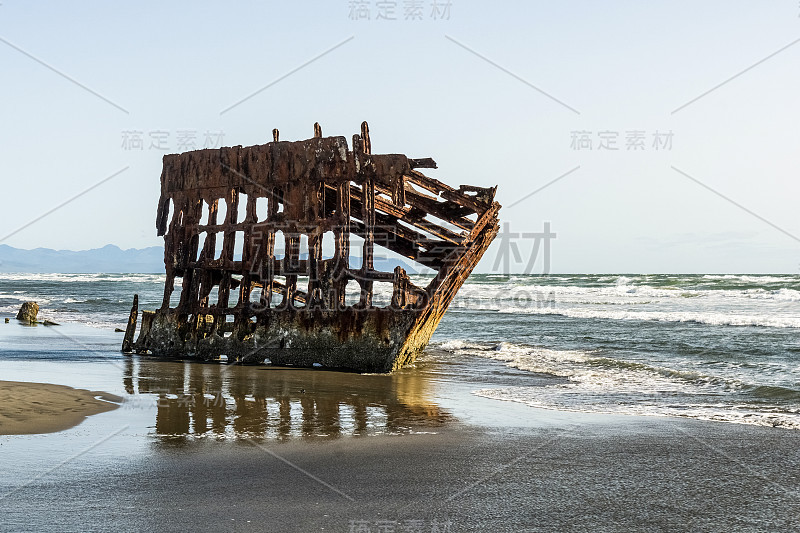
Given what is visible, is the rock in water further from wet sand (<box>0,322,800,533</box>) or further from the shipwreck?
wet sand (<box>0,322,800,533</box>)

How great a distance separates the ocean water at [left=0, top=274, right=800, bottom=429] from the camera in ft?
26.1

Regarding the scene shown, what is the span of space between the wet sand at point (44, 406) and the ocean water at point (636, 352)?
13.6 ft

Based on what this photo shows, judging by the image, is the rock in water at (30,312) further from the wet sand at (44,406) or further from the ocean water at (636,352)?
the wet sand at (44,406)

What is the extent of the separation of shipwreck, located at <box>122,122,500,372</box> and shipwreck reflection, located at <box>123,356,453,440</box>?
0.56 metres

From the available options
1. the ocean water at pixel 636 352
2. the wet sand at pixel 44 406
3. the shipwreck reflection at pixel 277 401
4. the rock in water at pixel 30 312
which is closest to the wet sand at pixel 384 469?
the shipwreck reflection at pixel 277 401

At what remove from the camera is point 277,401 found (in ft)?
24.4

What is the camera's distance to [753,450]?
552 cm

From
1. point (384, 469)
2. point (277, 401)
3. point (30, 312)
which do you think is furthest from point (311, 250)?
point (30, 312)

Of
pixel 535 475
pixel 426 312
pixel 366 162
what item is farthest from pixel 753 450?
pixel 366 162

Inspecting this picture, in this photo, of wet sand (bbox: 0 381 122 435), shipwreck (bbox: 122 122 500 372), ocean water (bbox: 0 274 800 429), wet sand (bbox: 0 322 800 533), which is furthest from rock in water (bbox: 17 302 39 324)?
wet sand (bbox: 0 322 800 533)

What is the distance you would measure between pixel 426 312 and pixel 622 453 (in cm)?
481

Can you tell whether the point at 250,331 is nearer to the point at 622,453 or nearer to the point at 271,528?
the point at 622,453

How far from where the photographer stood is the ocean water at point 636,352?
7953mm

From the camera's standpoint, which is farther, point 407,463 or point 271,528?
point 407,463
